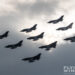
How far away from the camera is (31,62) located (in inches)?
6506

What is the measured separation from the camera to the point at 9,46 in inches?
6609

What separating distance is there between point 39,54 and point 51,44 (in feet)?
34.5

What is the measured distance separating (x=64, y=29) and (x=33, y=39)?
852 inches

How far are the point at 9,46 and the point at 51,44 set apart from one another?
92.2 feet

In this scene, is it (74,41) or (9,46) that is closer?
(74,41)

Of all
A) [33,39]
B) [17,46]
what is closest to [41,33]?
[33,39]

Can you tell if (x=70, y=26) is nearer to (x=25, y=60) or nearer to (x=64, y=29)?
(x=64, y=29)

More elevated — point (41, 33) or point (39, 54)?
point (41, 33)

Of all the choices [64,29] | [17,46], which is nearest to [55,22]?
[64,29]

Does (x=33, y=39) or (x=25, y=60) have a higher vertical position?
(x=33, y=39)

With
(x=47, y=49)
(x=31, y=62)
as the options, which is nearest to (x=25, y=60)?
(x=31, y=62)

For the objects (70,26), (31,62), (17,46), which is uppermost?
(70,26)

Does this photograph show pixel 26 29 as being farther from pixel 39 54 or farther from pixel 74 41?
pixel 74 41

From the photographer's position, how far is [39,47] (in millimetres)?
166375
